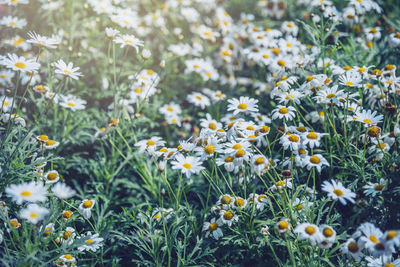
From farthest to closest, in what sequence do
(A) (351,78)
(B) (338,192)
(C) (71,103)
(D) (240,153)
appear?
(C) (71,103) < (A) (351,78) < (D) (240,153) < (B) (338,192)

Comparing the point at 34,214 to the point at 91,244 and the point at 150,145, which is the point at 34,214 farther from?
the point at 150,145

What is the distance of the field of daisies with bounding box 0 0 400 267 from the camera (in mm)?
2146

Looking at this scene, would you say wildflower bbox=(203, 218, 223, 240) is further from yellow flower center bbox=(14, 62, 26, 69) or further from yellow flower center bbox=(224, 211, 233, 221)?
yellow flower center bbox=(14, 62, 26, 69)

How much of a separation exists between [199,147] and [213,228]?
1.83 feet

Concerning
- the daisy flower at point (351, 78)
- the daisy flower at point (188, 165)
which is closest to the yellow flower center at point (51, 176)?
the daisy flower at point (188, 165)

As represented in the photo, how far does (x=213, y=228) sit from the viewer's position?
2.34m

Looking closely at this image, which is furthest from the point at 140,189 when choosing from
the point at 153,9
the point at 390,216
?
the point at 153,9

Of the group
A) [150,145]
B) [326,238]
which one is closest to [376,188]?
[326,238]

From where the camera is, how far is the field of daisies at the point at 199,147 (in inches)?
84.5

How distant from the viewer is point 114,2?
3002 millimetres

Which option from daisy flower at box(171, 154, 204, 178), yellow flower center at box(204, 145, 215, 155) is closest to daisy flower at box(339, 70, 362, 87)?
yellow flower center at box(204, 145, 215, 155)

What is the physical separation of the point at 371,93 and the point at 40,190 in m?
2.55

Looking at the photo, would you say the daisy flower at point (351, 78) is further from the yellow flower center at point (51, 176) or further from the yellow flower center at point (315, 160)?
the yellow flower center at point (51, 176)

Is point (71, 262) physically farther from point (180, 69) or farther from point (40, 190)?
point (180, 69)
